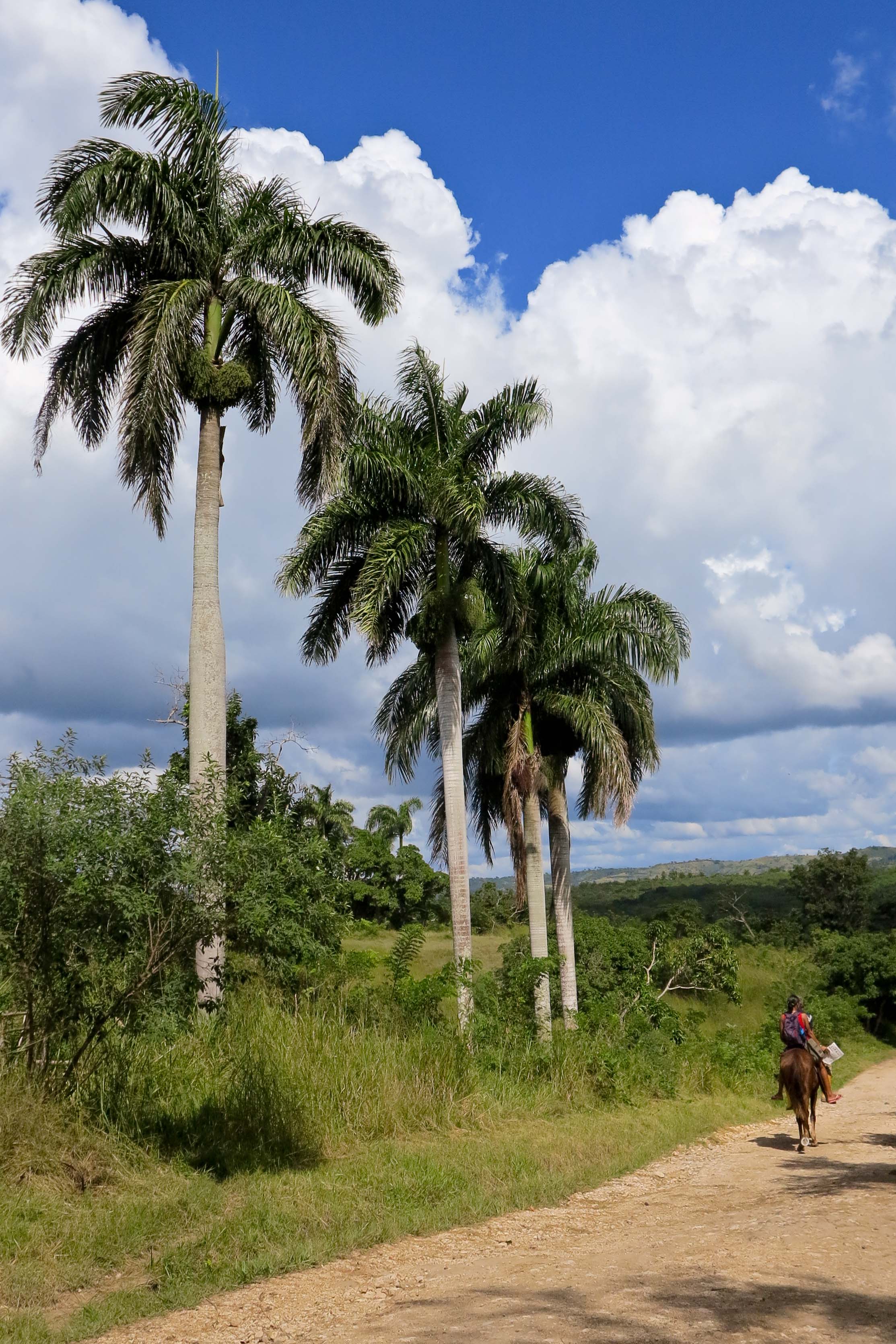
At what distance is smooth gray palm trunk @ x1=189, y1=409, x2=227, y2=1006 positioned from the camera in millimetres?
14766

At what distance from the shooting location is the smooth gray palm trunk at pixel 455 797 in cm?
1725

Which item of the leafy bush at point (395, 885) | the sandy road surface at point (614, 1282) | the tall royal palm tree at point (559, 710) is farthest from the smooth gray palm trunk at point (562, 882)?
the leafy bush at point (395, 885)

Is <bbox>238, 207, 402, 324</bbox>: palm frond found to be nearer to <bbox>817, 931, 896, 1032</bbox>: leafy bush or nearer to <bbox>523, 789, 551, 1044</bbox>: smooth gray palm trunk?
<bbox>523, 789, 551, 1044</bbox>: smooth gray palm trunk

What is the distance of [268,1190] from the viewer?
9383 mm

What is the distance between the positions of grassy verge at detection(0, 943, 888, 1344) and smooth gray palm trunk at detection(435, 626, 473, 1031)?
3.34 metres

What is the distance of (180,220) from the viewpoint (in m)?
15.9

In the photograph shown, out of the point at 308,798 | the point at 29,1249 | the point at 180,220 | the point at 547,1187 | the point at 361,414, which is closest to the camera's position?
the point at 29,1249

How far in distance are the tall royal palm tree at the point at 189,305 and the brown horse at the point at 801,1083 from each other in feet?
27.2

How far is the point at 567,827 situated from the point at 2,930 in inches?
661

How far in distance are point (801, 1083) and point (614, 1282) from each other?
296 inches

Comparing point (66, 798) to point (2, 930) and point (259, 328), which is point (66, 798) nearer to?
point (2, 930)

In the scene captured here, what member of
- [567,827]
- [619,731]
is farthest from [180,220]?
[567,827]

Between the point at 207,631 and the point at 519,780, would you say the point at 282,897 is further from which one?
the point at 519,780

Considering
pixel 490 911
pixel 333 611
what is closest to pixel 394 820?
pixel 490 911
